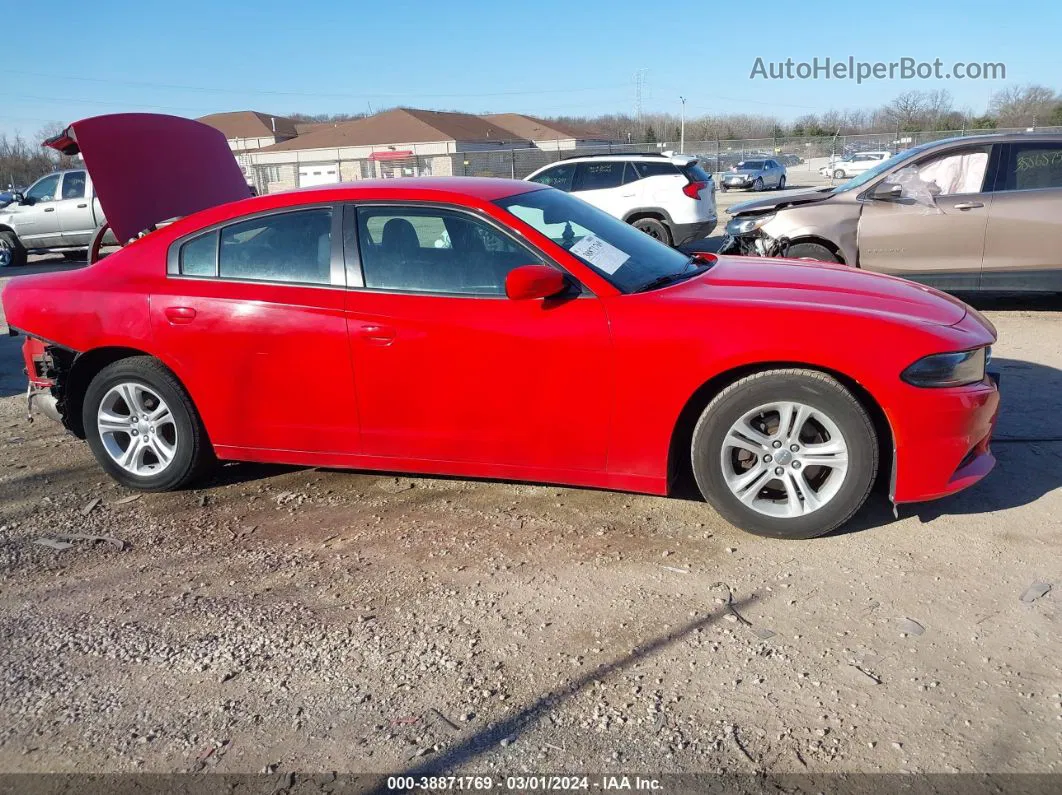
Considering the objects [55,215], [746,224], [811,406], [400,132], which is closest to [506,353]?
[811,406]

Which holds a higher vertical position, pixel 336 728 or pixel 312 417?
pixel 312 417

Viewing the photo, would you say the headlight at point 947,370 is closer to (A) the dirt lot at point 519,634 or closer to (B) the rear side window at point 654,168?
(A) the dirt lot at point 519,634

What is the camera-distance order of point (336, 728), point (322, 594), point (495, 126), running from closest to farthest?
point (336, 728)
point (322, 594)
point (495, 126)

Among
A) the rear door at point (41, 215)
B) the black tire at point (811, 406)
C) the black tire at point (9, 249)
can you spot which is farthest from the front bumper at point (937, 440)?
the black tire at point (9, 249)

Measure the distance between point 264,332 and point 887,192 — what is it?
6227mm

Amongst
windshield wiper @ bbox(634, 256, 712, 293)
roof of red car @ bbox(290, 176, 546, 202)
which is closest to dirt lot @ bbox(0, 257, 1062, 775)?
windshield wiper @ bbox(634, 256, 712, 293)

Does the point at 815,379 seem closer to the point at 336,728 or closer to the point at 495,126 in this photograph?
the point at 336,728

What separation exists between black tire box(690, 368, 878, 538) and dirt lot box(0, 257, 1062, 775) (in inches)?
4.5

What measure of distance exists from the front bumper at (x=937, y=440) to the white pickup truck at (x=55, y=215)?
16441 mm

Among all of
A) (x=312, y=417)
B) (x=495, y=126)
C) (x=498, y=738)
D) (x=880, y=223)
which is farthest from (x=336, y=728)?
(x=495, y=126)

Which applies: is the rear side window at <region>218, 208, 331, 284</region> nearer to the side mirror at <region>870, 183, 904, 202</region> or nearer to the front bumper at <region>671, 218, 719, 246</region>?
the side mirror at <region>870, 183, 904, 202</region>

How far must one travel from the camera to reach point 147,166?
5.27 meters

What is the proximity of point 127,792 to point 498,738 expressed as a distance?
3.57 ft

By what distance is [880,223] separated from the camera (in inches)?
313
